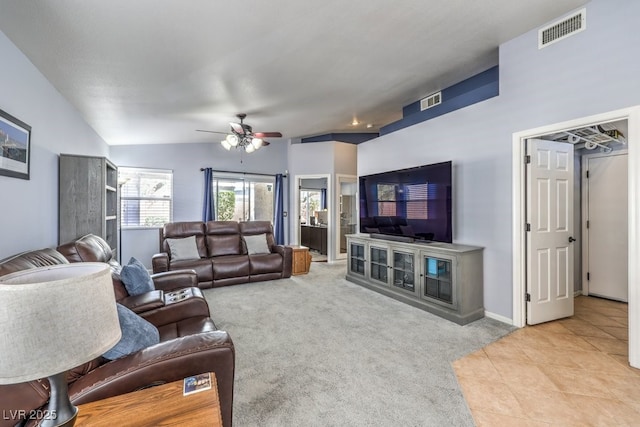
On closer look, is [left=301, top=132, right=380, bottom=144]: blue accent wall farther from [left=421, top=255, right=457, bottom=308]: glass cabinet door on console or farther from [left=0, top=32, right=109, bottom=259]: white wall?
[left=0, top=32, right=109, bottom=259]: white wall

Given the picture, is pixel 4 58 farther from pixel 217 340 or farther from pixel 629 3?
pixel 629 3

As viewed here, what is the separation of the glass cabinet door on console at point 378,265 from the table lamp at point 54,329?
3.76m

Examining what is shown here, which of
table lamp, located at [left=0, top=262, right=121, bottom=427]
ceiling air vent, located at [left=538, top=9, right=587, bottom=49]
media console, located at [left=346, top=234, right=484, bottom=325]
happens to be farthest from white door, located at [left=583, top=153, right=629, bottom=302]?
table lamp, located at [left=0, top=262, right=121, bottom=427]

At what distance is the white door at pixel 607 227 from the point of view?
3756mm

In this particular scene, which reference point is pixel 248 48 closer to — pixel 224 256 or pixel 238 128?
pixel 238 128

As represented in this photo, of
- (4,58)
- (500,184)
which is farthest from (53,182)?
(500,184)

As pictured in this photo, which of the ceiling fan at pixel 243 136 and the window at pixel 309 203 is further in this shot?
the window at pixel 309 203

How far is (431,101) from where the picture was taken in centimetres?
434

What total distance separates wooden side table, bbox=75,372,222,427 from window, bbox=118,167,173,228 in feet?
18.7

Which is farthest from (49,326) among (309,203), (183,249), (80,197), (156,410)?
(309,203)

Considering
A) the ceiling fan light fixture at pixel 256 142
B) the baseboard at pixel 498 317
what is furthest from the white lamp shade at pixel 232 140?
the baseboard at pixel 498 317

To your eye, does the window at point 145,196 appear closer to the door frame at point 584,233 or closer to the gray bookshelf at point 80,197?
the gray bookshelf at point 80,197

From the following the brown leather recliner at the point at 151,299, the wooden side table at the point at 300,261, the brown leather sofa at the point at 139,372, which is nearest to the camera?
the brown leather sofa at the point at 139,372

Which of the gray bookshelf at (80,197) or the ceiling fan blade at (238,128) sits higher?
the ceiling fan blade at (238,128)
